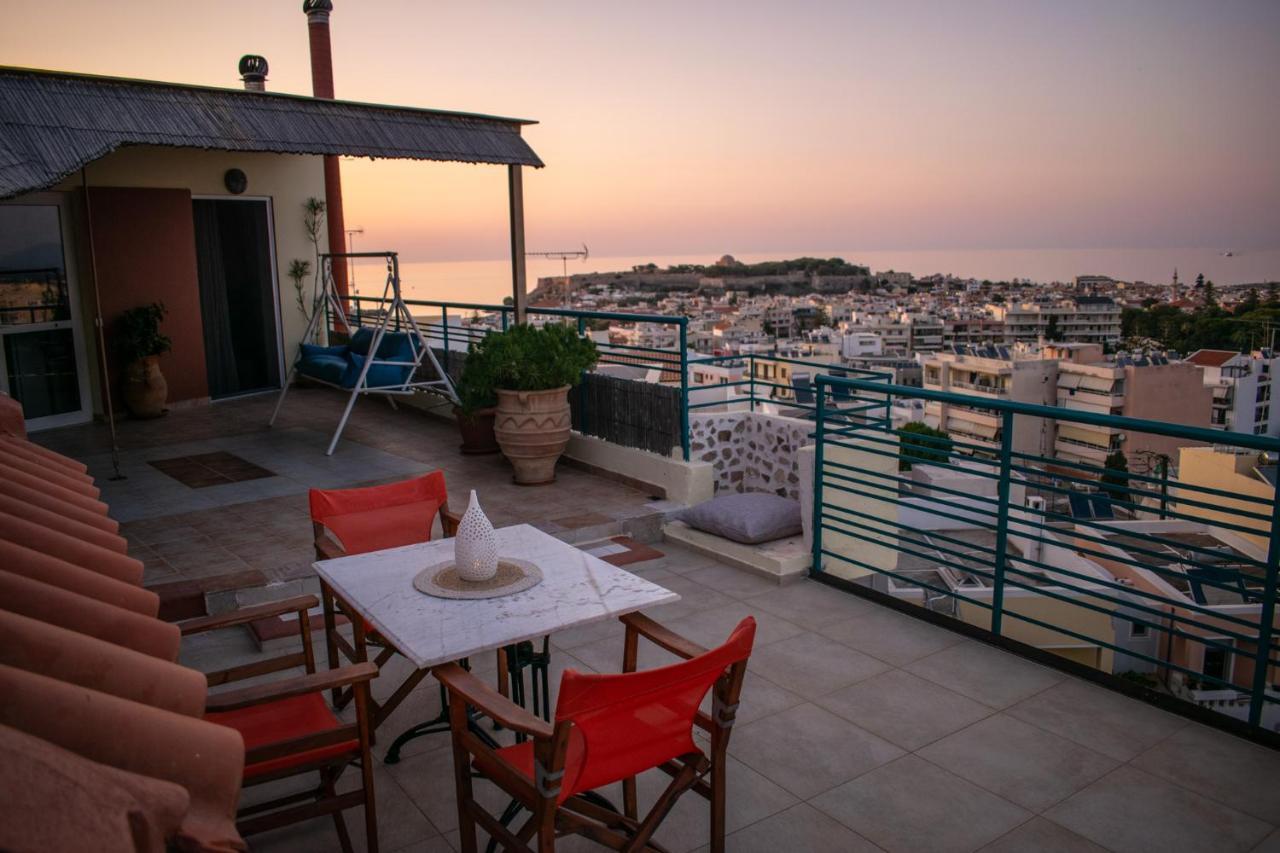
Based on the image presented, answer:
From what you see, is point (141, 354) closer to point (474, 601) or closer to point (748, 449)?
point (748, 449)

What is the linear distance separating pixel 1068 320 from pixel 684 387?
17849 mm

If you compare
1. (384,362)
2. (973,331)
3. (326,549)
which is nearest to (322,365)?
(384,362)

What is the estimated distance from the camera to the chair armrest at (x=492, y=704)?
2.23 metres

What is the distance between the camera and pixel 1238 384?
10.1 m

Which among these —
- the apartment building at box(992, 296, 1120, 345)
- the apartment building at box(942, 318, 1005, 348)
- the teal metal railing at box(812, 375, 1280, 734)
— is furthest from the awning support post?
the apartment building at box(942, 318, 1005, 348)

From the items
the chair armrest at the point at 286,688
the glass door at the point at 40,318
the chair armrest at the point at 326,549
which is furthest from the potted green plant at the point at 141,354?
the chair armrest at the point at 286,688

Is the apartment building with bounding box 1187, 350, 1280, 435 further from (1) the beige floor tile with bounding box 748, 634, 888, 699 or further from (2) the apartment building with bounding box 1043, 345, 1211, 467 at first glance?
(1) the beige floor tile with bounding box 748, 634, 888, 699

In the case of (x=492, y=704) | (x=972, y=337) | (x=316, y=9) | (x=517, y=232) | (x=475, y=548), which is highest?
(x=316, y=9)

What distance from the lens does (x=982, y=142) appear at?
27.4 metres

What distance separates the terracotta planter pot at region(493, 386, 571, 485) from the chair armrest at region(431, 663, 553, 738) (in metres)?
4.23

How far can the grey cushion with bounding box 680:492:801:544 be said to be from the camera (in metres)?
5.69

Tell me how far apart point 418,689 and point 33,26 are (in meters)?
10.7

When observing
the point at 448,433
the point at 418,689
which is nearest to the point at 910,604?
the point at 418,689

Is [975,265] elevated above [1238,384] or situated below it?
above
